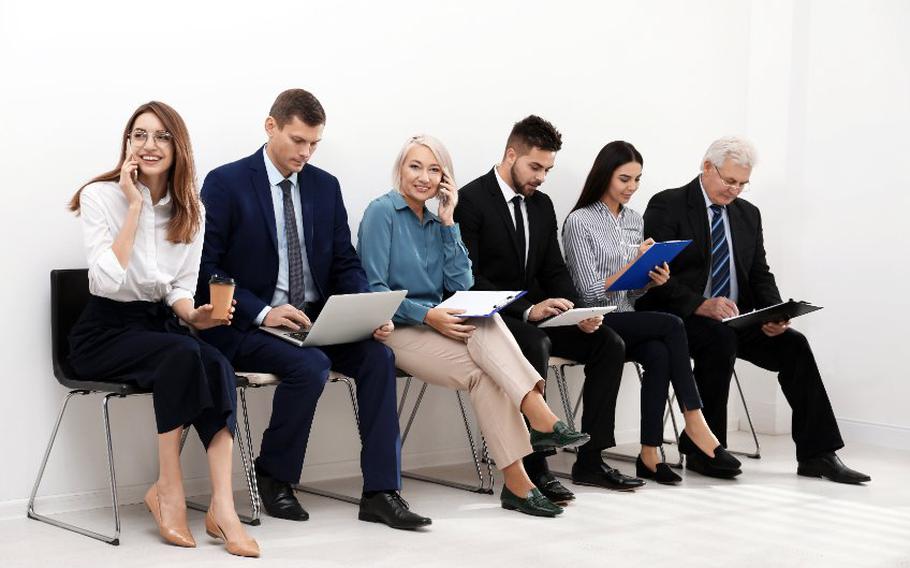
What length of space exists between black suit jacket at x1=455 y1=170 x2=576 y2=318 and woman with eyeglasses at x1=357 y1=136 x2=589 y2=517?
191 millimetres

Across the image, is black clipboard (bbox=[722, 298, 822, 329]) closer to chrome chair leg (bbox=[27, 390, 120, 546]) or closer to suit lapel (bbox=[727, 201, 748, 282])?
suit lapel (bbox=[727, 201, 748, 282])

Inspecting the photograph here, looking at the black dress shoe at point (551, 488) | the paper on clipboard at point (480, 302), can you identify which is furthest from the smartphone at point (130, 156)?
the black dress shoe at point (551, 488)

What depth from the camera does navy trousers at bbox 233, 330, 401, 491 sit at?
11.8ft

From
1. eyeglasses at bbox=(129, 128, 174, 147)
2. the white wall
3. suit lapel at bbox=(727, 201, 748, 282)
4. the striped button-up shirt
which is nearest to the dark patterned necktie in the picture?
the white wall

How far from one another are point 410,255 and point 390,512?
101cm

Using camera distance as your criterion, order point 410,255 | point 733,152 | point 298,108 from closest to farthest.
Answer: point 298,108 < point 410,255 < point 733,152

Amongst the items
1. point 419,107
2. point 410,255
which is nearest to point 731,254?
point 419,107

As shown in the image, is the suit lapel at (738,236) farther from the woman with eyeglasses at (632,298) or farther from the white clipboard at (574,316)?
the white clipboard at (574,316)

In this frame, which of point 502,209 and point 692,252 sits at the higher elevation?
point 502,209

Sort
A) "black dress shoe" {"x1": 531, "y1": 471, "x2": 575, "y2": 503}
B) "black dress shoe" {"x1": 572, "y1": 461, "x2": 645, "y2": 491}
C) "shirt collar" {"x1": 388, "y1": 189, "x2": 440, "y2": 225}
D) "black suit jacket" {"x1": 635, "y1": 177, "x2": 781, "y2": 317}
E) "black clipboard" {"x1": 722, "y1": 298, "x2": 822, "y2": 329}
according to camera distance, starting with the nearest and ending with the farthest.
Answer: "black dress shoe" {"x1": 531, "y1": 471, "x2": 575, "y2": 503}, "shirt collar" {"x1": 388, "y1": 189, "x2": 440, "y2": 225}, "black dress shoe" {"x1": 572, "y1": 461, "x2": 645, "y2": 491}, "black clipboard" {"x1": 722, "y1": 298, "x2": 822, "y2": 329}, "black suit jacket" {"x1": 635, "y1": 177, "x2": 781, "y2": 317}

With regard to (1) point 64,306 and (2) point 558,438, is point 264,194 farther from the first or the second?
(2) point 558,438

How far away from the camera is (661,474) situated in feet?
14.6

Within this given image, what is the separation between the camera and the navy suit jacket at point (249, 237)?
12.2ft

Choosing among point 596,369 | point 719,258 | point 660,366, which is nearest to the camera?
point 596,369
